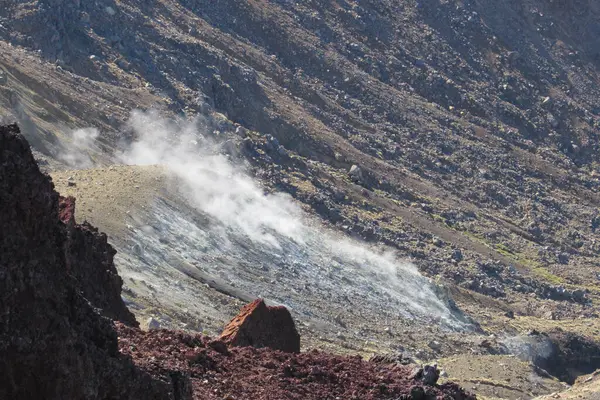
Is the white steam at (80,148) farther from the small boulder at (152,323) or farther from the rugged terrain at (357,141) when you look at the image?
the small boulder at (152,323)

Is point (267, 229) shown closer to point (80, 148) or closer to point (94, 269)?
point (80, 148)

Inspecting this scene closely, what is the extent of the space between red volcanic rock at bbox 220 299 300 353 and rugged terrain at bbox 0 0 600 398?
13.7 metres

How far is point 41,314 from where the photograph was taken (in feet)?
40.1

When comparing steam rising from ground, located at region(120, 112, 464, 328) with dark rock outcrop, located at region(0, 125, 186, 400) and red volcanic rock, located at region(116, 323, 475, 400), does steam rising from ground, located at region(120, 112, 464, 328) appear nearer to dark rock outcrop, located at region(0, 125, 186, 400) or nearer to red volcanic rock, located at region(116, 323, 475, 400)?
red volcanic rock, located at region(116, 323, 475, 400)

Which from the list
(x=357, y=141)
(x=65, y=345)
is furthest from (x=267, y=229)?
(x=65, y=345)

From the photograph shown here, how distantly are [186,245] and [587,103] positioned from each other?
68.7 meters

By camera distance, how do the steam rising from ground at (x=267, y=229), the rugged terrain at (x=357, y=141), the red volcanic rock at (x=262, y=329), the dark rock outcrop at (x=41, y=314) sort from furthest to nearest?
1. the steam rising from ground at (x=267, y=229)
2. the rugged terrain at (x=357, y=141)
3. the red volcanic rock at (x=262, y=329)
4. the dark rock outcrop at (x=41, y=314)

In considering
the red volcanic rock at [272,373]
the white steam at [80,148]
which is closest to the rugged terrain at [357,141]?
the white steam at [80,148]

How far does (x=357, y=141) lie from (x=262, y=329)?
6432cm

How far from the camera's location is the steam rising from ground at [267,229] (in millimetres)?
53375

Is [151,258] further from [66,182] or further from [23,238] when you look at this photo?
[23,238]

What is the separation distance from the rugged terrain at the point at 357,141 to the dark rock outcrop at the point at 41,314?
890 inches

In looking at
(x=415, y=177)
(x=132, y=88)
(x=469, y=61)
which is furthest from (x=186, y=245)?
(x=469, y=61)

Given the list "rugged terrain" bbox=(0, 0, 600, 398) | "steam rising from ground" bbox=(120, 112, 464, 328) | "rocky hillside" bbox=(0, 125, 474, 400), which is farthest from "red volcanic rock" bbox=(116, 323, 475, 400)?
"steam rising from ground" bbox=(120, 112, 464, 328)
